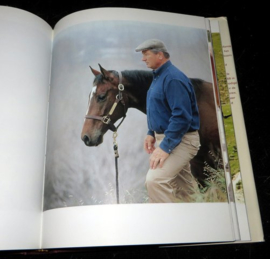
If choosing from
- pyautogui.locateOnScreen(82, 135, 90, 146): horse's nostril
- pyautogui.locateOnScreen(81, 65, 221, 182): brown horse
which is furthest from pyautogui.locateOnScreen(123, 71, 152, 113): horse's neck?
pyautogui.locateOnScreen(82, 135, 90, 146): horse's nostril

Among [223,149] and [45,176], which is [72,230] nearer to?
[45,176]

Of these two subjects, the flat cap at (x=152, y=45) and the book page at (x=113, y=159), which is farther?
the flat cap at (x=152, y=45)

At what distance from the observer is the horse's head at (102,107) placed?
2.11 feet

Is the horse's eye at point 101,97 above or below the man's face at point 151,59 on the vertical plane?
below


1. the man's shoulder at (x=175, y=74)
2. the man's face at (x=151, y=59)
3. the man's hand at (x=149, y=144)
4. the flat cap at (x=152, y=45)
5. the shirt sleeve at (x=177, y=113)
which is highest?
the flat cap at (x=152, y=45)

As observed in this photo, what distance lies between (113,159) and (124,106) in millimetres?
112

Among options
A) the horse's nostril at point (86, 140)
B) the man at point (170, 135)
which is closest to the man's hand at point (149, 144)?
the man at point (170, 135)

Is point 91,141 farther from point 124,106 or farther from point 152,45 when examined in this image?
point 152,45

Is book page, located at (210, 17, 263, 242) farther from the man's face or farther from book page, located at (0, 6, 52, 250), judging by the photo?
book page, located at (0, 6, 52, 250)

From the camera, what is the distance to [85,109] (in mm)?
661

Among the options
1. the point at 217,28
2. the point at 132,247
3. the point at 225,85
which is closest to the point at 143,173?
the point at 132,247

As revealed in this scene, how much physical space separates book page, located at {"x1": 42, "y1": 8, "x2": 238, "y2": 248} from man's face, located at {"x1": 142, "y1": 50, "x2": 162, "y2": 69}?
0.01 meters

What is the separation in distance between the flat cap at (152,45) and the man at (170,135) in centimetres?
2

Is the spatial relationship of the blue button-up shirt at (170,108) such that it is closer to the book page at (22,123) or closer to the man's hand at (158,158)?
the man's hand at (158,158)
